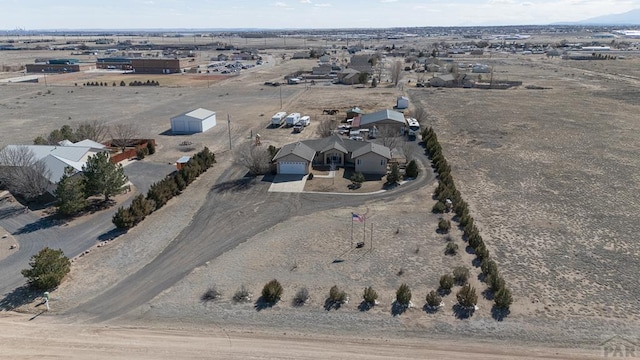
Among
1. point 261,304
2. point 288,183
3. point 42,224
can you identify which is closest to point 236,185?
point 288,183

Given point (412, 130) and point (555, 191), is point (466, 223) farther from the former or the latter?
point (412, 130)

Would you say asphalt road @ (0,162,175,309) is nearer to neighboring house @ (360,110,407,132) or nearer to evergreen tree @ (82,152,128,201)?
→ evergreen tree @ (82,152,128,201)

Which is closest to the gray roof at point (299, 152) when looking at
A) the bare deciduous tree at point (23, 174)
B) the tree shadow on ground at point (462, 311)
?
the bare deciduous tree at point (23, 174)

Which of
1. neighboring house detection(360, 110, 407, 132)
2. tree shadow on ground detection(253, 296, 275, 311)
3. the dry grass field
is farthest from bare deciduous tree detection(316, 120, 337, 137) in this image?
tree shadow on ground detection(253, 296, 275, 311)

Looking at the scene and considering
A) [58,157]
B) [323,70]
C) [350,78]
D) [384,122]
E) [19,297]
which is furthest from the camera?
[323,70]

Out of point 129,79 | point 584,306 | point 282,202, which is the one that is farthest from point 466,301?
point 129,79

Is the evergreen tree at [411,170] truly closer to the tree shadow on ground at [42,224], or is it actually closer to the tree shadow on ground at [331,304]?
the tree shadow on ground at [331,304]

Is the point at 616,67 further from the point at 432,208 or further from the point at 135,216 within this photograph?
the point at 135,216
